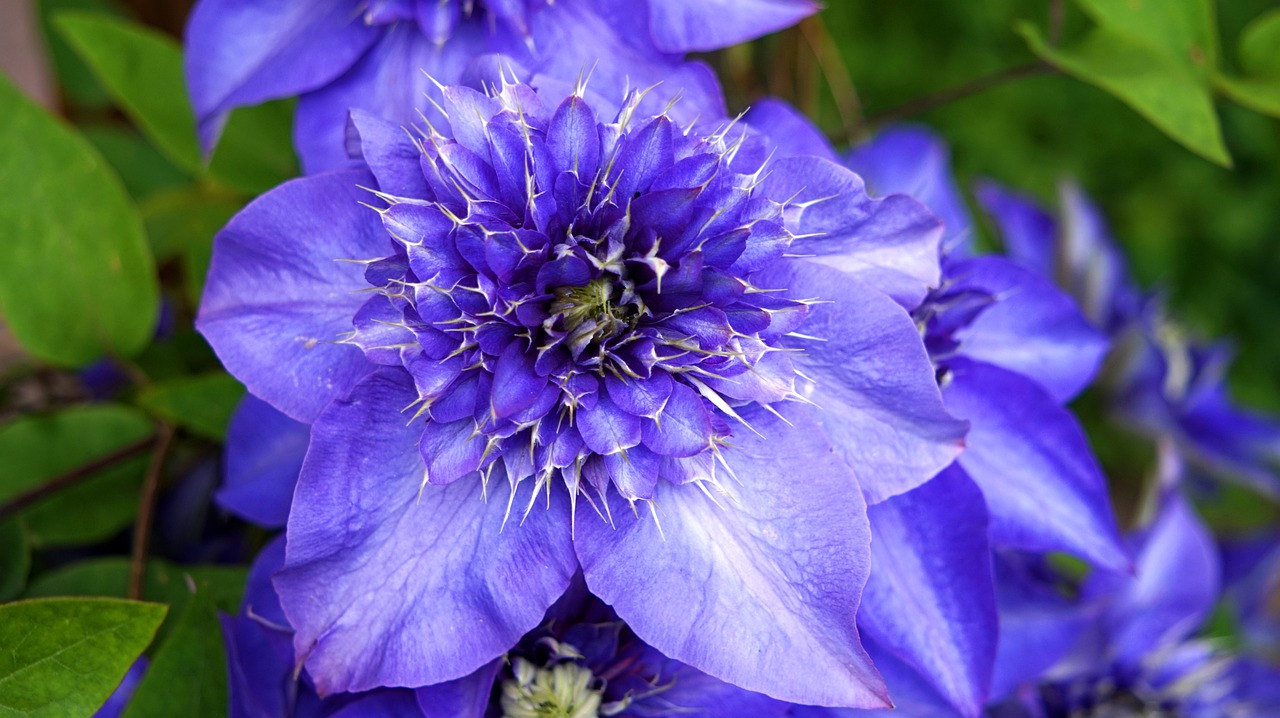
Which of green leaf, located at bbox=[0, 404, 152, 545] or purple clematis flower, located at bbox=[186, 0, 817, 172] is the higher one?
purple clematis flower, located at bbox=[186, 0, 817, 172]

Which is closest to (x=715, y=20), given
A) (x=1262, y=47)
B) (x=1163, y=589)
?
(x=1262, y=47)

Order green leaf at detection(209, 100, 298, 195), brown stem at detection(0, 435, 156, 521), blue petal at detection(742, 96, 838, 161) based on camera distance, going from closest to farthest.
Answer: blue petal at detection(742, 96, 838, 161)
brown stem at detection(0, 435, 156, 521)
green leaf at detection(209, 100, 298, 195)

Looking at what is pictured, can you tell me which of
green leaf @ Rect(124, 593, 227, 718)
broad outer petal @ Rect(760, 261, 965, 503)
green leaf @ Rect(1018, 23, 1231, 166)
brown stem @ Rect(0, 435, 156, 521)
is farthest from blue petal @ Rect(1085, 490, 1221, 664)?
brown stem @ Rect(0, 435, 156, 521)

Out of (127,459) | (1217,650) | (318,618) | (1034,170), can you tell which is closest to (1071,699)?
(1217,650)

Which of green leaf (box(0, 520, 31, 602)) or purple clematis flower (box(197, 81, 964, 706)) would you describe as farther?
green leaf (box(0, 520, 31, 602))

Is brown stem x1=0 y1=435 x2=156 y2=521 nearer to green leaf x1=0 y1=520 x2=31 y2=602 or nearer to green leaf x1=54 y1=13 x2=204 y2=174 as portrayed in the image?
green leaf x1=0 y1=520 x2=31 y2=602

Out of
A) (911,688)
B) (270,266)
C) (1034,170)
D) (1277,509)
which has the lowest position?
(1277,509)

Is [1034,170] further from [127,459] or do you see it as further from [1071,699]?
[127,459]
